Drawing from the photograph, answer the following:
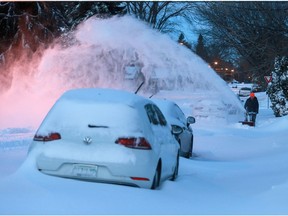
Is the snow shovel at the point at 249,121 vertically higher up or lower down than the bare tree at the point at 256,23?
lower down

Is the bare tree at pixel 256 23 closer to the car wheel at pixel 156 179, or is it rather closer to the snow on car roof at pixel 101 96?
the snow on car roof at pixel 101 96

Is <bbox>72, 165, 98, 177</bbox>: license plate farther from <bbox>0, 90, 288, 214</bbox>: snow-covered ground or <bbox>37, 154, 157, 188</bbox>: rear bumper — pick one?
<bbox>0, 90, 288, 214</bbox>: snow-covered ground

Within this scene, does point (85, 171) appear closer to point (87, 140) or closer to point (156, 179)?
point (87, 140)

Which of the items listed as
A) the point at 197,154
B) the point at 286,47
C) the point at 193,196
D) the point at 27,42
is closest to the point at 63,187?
the point at 193,196

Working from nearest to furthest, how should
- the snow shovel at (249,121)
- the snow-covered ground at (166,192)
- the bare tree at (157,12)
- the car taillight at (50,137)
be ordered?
the snow-covered ground at (166,192) → the car taillight at (50,137) → the snow shovel at (249,121) → the bare tree at (157,12)

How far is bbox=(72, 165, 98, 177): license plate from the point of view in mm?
6062

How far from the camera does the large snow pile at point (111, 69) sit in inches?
636

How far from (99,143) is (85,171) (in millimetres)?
383

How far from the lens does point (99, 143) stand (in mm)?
6113

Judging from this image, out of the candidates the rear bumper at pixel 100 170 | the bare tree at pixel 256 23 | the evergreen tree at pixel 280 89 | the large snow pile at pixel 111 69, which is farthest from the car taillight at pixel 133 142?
the evergreen tree at pixel 280 89

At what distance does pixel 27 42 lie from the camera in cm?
2797

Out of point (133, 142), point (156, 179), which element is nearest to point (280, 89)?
point (156, 179)

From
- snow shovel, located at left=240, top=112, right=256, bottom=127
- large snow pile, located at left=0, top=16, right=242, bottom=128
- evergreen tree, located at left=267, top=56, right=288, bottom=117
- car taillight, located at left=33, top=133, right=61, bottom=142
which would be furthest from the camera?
evergreen tree, located at left=267, top=56, right=288, bottom=117

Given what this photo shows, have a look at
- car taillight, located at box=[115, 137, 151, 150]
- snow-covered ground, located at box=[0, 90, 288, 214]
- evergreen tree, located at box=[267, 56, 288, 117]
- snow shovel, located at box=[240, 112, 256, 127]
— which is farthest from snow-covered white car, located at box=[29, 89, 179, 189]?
evergreen tree, located at box=[267, 56, 288, 117]
